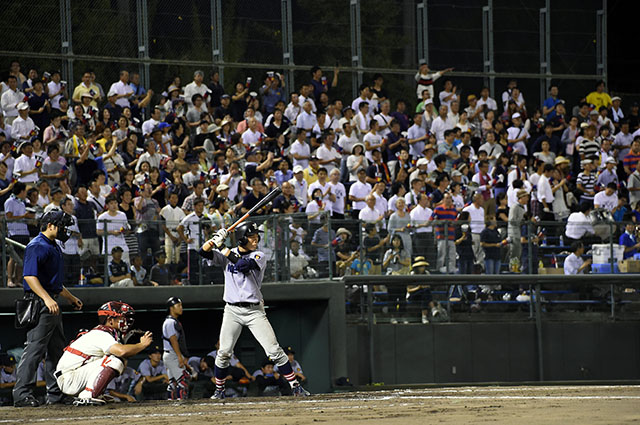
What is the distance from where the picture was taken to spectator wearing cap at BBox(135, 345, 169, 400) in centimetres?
1729

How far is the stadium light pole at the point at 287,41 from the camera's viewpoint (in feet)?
89.6

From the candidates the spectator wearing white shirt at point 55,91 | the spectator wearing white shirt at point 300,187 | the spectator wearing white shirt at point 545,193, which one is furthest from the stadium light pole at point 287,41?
the spectator wearing white shirt at point 545,193

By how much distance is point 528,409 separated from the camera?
33.0 feet

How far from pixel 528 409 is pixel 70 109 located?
545 inches

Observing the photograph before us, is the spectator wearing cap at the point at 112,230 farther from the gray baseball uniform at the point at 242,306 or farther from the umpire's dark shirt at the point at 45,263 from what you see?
the umpire's dark shirt at the point at 45,263

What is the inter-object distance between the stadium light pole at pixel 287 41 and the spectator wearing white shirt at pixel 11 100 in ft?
26.2

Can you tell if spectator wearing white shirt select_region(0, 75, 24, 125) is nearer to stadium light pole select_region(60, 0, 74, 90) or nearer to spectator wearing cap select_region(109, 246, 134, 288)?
stadium light pole select_region(60, 0, 74, 90)

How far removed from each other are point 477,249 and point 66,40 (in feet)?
37.4

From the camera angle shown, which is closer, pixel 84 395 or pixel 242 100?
pixel 84 395

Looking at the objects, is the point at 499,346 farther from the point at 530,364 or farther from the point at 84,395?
the point at 84,395

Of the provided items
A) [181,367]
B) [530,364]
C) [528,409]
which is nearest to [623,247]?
[530,364]

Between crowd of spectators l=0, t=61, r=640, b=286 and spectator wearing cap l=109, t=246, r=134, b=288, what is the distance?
0.11 ft

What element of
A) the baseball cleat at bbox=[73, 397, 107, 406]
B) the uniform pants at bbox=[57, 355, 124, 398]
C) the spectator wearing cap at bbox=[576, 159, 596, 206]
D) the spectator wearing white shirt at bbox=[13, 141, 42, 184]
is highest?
the spectator wearing white shirt at bbox=[13, 141, 42, 184]

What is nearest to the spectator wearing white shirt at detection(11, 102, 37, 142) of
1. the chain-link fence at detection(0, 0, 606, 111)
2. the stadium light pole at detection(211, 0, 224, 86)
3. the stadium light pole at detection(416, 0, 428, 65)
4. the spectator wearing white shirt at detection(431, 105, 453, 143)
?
the chain-link fence at detection(0, 0, 606, 111)
